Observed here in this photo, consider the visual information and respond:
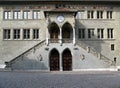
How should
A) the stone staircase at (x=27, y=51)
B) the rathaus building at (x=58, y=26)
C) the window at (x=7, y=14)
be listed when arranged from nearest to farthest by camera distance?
the stone staircase at (x=27, y=51) → the rathaus building at (x=58, y=26) → the window at (x=7, y=14)

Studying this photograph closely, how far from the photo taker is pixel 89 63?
56812 millimetres

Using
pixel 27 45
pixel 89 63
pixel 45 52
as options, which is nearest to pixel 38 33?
pixel 27 45

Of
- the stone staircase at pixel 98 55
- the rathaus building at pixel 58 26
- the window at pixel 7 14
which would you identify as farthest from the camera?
the window at pixel 7 14

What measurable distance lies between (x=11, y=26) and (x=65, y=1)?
11.4m

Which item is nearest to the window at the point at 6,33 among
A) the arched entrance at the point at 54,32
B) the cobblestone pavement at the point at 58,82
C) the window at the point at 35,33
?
the window at the point at 35,33

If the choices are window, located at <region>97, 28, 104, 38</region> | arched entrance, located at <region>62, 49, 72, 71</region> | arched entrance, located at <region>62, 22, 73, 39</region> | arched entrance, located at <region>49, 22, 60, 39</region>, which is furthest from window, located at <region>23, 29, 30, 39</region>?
window, located at <region>97, 28, 104, 38</region>

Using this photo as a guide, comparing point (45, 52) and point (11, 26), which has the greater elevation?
point (11, 26)

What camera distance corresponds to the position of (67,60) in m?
58.7

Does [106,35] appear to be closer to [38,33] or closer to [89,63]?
[89,63]

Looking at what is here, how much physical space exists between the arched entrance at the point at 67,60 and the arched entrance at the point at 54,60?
3.61 ft

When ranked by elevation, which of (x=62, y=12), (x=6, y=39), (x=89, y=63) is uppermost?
(x=62, y=12)

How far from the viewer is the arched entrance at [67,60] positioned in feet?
192

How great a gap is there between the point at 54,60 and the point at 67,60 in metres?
2.34

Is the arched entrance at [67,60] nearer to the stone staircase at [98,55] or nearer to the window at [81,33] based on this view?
the stone staircase at [98,55]
